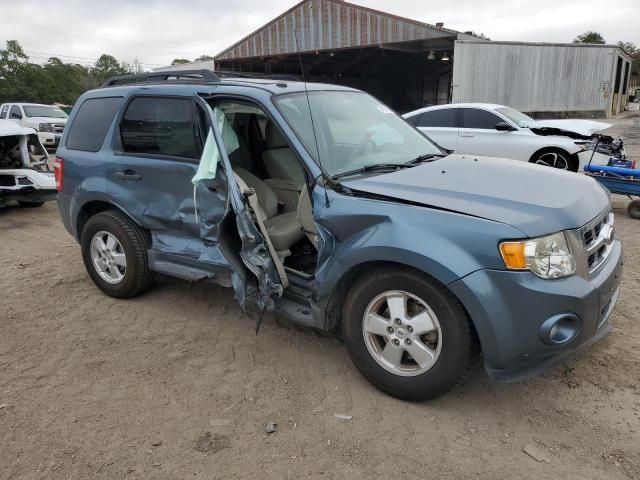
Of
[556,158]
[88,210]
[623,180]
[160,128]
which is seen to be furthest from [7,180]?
[623,180]

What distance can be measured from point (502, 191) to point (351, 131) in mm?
1289

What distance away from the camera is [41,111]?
1812 centimetres

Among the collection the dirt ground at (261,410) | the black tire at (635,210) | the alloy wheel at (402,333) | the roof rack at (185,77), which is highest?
the roof rack at (185,77)

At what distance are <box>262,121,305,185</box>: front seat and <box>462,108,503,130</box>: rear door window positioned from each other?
6297 millimetres

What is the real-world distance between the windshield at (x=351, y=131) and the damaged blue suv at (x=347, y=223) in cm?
2

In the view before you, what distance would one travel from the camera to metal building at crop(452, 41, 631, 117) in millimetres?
21328

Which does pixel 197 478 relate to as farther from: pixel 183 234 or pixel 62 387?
pixel 183 234

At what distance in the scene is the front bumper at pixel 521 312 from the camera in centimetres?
258

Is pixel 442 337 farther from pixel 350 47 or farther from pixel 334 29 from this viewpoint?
pixel 334 29

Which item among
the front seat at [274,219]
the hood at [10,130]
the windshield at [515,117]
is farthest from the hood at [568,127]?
the hood at [10,130]

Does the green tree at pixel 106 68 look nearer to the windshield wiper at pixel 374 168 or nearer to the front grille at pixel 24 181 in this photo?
the front grille at pixel 24 181

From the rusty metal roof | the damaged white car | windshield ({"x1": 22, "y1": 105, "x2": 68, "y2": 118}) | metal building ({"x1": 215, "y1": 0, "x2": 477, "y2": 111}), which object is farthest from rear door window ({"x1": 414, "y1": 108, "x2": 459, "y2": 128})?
windshield ({"x1": 22, "y1": 105, "x2": 68, "y2": 118})

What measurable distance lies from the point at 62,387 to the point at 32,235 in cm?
460

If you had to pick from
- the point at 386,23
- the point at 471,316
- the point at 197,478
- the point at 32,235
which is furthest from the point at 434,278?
the point at 386,23
